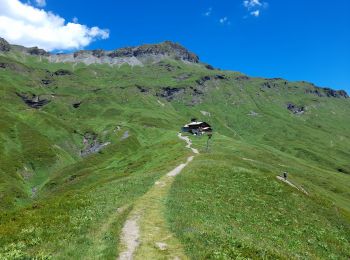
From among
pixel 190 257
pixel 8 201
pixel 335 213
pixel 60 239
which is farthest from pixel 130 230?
pixel 8 201

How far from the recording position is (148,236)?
85.2 feet

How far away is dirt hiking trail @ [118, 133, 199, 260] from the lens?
71.7 ft

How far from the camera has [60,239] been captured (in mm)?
23906

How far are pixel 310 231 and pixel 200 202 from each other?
13.0 metres

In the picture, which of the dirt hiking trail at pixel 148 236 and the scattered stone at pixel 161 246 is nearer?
the dirt hiking trail at pixel 148 236

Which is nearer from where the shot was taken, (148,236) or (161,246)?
(161,246)

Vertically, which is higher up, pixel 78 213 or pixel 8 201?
pixel 78 213

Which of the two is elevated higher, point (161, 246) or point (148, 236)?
point (161, 246)

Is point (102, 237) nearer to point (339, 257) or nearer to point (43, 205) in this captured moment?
point (43, 205)

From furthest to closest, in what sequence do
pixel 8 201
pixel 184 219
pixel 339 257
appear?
1. pixel 8 201
2. pixel 339 257
3. pixel 184 219

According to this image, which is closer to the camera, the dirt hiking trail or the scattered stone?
the dirt hiking trail

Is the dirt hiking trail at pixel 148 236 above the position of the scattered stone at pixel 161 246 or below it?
below

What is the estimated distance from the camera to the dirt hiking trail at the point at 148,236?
21.9m

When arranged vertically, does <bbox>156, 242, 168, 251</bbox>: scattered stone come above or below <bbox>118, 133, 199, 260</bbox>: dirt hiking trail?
above
